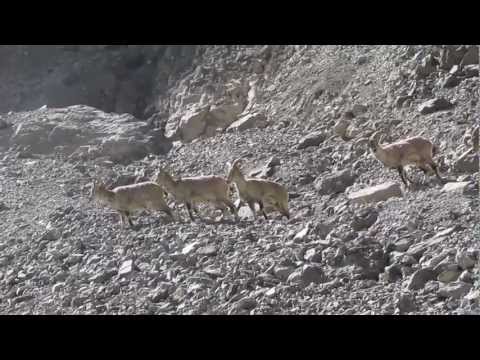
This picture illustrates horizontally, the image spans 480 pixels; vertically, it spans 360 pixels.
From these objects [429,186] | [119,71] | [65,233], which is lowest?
[65,233]

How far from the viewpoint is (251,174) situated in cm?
1655

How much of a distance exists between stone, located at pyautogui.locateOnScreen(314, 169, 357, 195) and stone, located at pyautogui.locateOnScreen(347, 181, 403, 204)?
1118mm

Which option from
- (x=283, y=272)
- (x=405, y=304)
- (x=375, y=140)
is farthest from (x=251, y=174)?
(x=405, y=304)

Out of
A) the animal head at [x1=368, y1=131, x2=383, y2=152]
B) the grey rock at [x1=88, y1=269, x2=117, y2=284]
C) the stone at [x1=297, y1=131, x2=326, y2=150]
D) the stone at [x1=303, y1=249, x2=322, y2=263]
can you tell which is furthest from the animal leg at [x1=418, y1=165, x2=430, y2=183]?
the grey rock at [x1=88, y1=269, x2=117, y2=284]

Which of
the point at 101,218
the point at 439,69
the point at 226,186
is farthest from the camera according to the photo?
the point at 439,69

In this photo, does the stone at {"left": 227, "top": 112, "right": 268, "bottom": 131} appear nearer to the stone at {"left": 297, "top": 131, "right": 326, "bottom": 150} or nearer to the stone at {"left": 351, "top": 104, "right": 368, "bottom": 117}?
the stone at {"left": 297, "top": 131, "right": 326, "bottom": 150}

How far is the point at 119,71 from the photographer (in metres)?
26.4

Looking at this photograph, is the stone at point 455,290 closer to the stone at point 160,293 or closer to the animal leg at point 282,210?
the stone at point 160,293

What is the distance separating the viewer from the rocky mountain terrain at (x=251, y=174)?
10531mm

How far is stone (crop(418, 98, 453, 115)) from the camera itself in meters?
15.4

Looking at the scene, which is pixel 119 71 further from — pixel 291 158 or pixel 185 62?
pixel 291 158

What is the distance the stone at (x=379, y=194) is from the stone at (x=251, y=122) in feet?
20.8
